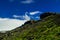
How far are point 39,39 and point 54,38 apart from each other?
15588mm

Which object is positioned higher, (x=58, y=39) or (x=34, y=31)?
(x=34, y=31)

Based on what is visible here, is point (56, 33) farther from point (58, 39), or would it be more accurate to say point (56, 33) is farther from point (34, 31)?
point (34, 31)

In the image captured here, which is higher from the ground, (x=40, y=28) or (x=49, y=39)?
(x=40, y=28)

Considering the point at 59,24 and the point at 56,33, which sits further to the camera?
the point at 59,24

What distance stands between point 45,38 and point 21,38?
2564 cm

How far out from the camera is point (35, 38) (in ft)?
410

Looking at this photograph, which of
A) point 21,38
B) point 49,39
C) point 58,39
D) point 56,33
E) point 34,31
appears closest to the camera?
point 58,39

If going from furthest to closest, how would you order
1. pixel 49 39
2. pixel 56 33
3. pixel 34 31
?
pixel 34 31, pixel 56 33, pixel 49 39

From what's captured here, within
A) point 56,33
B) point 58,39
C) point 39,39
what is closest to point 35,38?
point 39,39

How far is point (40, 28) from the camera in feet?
498

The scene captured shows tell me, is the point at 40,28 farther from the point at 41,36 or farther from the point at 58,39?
the point at 58,39

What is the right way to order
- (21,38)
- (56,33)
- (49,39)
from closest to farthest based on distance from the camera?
(49,39)
(56,33)
(21,38)

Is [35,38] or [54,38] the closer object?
[54,38]

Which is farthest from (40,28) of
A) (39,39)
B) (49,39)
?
(49,39)
